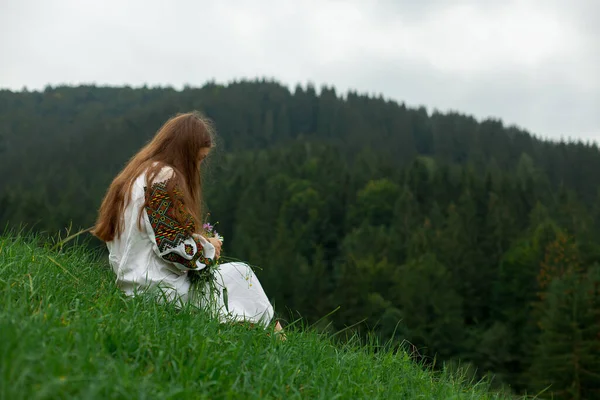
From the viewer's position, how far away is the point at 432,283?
5931 centimetres

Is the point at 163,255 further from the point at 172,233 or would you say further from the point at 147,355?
the point at 147,355

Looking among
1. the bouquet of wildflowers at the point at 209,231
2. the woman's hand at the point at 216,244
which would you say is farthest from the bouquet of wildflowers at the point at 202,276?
the bouquet of wildflowers at the point at 209,231

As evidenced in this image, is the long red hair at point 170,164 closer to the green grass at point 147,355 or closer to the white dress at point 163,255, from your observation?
the white dress at point 163,255

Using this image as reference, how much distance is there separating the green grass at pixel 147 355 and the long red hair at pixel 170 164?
37cm

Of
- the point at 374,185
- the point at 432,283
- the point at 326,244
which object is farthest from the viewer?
the point at 374,185

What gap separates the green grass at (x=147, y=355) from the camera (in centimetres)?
236

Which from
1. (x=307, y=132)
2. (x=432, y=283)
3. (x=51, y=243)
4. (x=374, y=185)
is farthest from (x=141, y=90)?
(x=51, y=243)

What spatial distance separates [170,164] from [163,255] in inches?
23.4

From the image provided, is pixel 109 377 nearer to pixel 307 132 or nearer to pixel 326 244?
pixel 326 244

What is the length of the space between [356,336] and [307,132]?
6223 inches

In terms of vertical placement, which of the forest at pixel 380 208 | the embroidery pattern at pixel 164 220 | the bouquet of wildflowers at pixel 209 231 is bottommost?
the forest at pixel 380 208

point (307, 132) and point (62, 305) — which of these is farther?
point (307, 132)

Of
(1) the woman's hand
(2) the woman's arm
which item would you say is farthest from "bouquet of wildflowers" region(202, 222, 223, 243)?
(2) the woman's arm

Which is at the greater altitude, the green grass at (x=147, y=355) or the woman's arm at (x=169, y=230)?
the woman's arm at (x=169, y=230)
